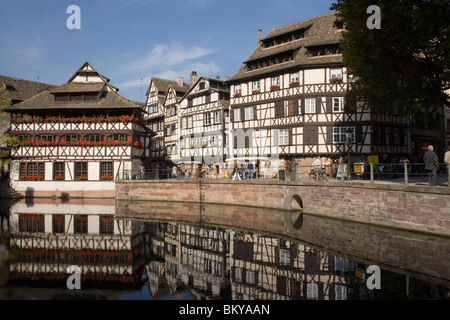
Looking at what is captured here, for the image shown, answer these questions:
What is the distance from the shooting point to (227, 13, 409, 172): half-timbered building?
29.9 metres

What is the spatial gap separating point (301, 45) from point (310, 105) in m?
5.81

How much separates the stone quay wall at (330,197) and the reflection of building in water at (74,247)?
5682 mm

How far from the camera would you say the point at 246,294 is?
31.3ft

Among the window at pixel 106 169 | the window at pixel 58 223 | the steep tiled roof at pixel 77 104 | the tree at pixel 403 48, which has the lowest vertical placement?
the window at pixel 58 223

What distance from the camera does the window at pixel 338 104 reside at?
30.1 meters

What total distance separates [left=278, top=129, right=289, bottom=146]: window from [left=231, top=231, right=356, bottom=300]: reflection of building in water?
17.7 m

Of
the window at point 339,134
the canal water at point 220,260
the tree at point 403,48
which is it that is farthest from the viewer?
the window at point 339,134

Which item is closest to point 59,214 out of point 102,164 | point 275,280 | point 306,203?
point 102,164

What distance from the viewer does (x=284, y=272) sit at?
1124cm

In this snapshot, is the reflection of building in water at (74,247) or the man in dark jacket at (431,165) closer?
the reflection of building in water at (74,247)

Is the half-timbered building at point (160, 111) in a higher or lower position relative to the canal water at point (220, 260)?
higher

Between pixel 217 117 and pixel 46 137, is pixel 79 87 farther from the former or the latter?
pixel 217 117

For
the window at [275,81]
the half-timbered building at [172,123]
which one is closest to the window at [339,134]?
the window at [275,81]

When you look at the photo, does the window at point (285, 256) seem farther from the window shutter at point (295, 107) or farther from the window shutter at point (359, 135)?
the window shutter at point (295, 107)
